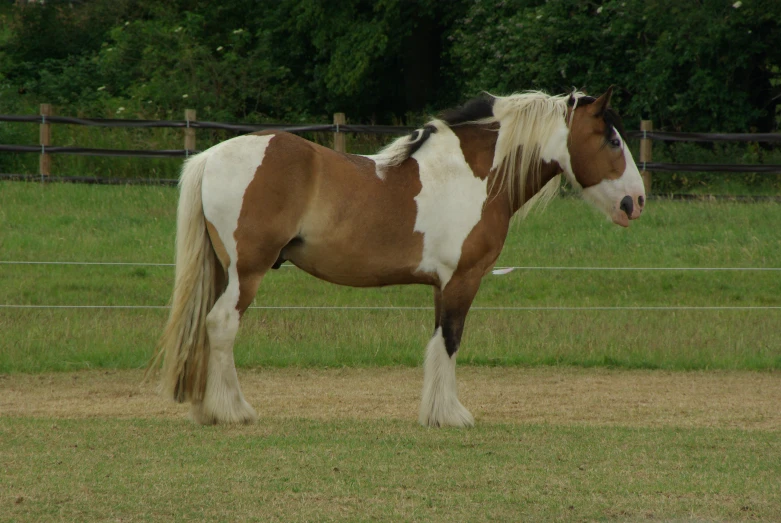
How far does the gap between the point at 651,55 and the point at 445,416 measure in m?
15.3

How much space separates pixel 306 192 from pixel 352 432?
A: 1.45m

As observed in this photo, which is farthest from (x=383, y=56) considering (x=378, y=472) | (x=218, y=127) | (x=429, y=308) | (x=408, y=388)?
(x=378, y=472)

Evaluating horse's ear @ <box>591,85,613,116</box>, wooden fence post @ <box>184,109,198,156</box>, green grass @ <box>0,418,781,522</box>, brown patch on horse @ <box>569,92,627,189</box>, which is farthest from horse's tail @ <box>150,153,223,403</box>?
wooden fence post @ <box>184,109,198,156</box>

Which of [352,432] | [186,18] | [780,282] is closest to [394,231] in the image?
[352,432]

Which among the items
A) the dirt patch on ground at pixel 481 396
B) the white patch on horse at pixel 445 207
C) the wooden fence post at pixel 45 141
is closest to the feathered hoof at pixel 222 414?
the dirt patch on ground at pixel 481 396

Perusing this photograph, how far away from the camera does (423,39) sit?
24328 mm

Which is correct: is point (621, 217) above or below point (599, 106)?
below

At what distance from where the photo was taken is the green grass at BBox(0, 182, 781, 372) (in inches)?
365

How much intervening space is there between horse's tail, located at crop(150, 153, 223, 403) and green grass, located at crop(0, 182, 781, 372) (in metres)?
2.73

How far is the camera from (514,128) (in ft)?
21.5

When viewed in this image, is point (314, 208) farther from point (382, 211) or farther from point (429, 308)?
point (429, 308)

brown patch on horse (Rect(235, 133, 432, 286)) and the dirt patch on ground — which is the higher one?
brown patch on horse (Rect(235, 133, 432, 286))

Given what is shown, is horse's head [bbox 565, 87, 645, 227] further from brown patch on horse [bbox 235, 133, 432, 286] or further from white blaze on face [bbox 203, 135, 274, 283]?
white blaze on face [bbox 203, 135, 274, 283]

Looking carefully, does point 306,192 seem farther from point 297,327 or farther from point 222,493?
point 297,327
